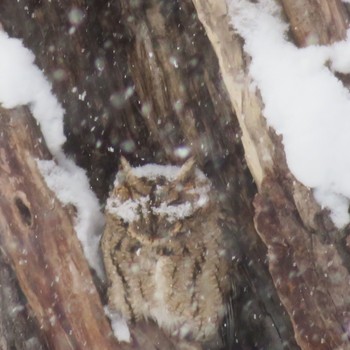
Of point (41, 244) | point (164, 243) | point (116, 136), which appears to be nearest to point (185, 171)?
point (164, 243)

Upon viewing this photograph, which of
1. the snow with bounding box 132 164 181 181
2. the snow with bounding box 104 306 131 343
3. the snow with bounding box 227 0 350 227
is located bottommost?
the snow with bounding box 104 306 131 343

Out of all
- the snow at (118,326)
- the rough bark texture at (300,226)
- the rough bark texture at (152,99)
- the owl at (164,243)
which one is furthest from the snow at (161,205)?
the rough bark texture at (300,226)

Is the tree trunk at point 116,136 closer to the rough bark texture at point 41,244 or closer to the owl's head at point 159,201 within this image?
the rough bark texture at point 41,244

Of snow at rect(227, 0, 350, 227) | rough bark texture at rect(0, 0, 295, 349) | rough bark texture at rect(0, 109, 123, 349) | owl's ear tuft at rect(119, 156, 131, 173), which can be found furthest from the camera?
rough bark texture at rect(0, 0, 295, 349)

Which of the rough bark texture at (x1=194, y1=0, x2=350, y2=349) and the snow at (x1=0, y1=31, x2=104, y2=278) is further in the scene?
the snow at (x1=0, y1=31, x2=104, y2=278)

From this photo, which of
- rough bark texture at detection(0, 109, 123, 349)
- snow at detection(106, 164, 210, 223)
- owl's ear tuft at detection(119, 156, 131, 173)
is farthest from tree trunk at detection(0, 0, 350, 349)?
owl's ear tuft at detection(119, 156, 131, 173)

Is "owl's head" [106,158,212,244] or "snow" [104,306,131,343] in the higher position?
"owl's head" [106,158,212,244]

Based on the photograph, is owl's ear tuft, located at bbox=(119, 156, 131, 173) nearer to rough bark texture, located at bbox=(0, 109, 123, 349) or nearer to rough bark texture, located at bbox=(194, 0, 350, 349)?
rough bark texture, located at bbox=(0, 109, 123, 349)
